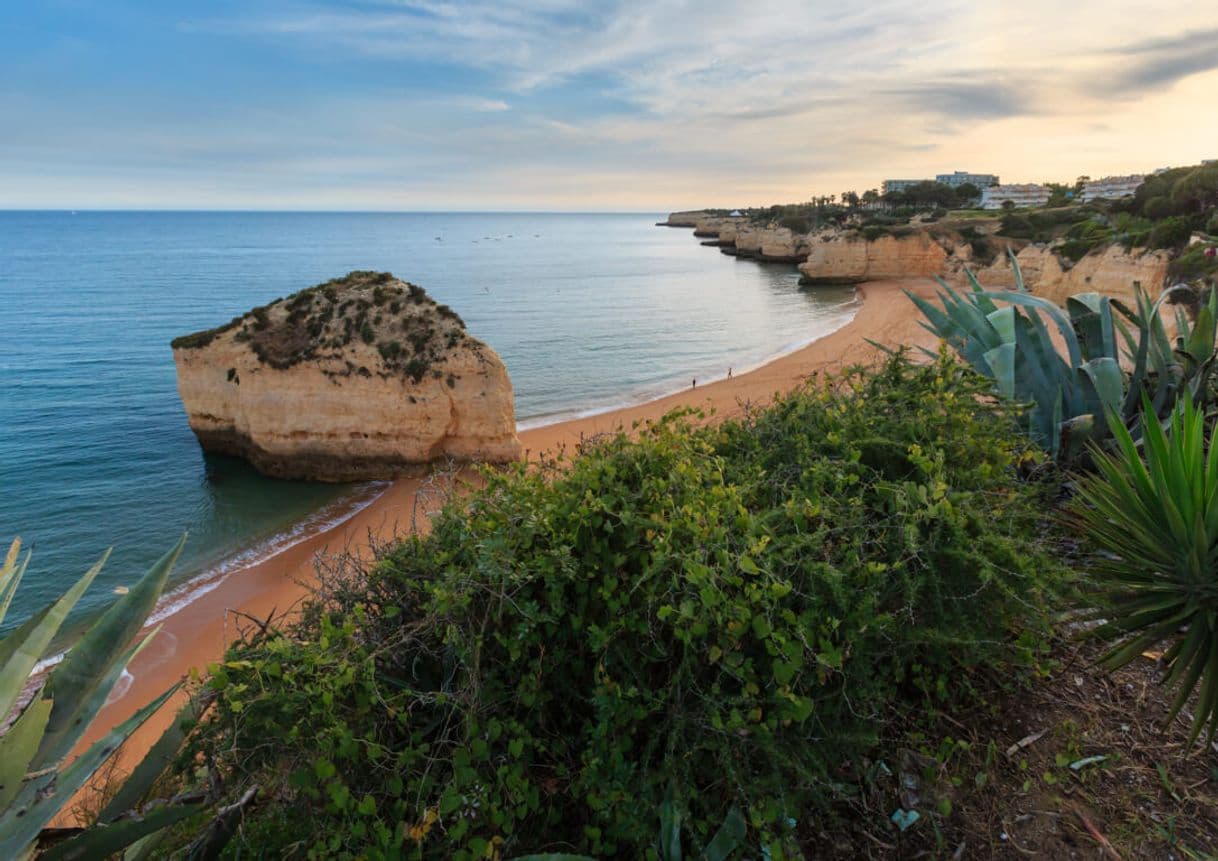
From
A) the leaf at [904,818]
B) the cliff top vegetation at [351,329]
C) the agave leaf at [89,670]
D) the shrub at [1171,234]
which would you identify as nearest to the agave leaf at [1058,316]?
the leaf at [904,818]

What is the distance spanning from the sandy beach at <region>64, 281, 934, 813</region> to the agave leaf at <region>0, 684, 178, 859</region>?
526mm

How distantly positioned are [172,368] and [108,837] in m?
34.4

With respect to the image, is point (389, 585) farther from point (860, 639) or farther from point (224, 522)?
point (224, 522)

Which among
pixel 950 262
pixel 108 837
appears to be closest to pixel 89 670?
pixel 108 837

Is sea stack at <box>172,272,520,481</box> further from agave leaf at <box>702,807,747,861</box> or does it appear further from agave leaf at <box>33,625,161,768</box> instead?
agave leaf at <box>702,807,747,861</box>

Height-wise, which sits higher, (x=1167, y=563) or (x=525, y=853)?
(x=1167, y=563)

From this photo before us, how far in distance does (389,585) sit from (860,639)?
211cm

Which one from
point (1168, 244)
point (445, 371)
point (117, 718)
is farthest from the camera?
point (1168, 244)

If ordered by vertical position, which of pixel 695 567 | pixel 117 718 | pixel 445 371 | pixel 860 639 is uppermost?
pixel 695 567

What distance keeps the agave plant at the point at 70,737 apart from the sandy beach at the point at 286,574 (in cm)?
44

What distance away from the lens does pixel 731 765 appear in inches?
93.3

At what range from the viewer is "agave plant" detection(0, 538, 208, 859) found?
6.47 feet

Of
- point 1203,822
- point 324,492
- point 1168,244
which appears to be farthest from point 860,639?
point 1168,244

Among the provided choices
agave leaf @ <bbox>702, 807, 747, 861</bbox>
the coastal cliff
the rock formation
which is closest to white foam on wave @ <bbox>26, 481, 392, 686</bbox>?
agave leaf @ <bbox>702, 807, 747, 861</bbox>
